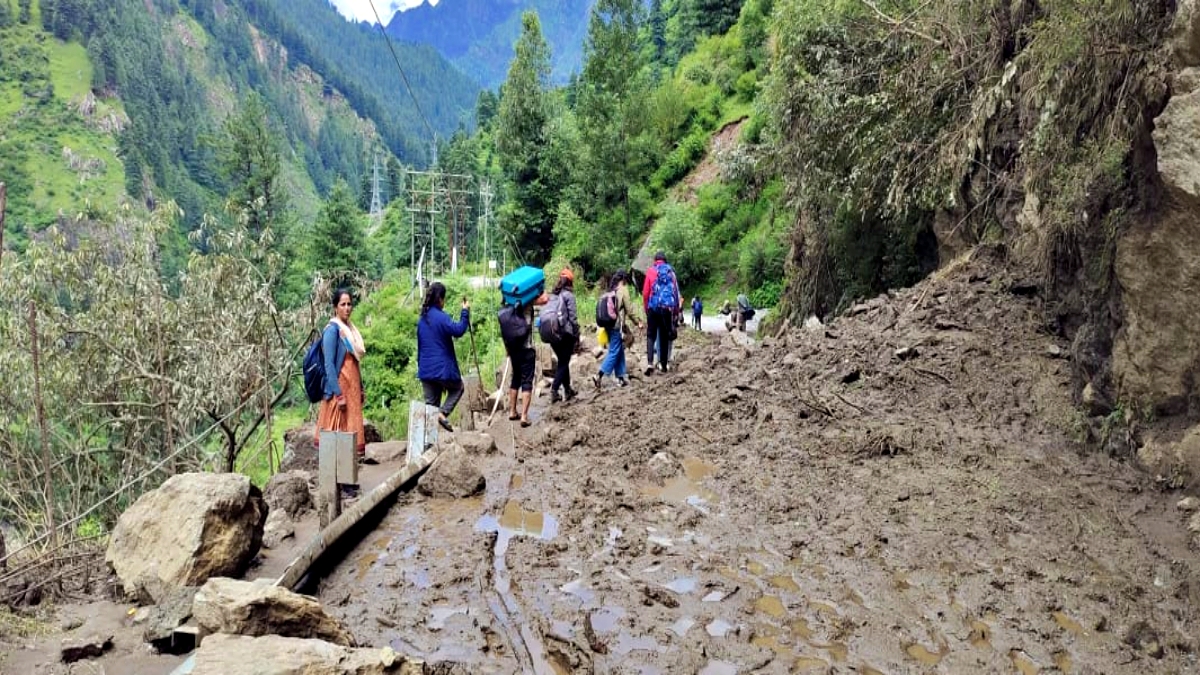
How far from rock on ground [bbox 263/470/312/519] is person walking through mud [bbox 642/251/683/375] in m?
5.63

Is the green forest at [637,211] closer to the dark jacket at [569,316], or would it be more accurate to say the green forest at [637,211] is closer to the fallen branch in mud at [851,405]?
the fallen branch in mud at [851,405]

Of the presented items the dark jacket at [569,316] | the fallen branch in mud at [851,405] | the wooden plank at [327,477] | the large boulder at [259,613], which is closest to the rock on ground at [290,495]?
the wooden plank at [327,477]

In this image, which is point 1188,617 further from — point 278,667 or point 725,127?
Result: point 725,127

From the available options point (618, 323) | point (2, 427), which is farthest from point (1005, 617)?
point (2, 427)

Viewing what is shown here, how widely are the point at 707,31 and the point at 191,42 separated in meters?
165

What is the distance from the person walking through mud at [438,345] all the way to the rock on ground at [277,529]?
2.10 metres

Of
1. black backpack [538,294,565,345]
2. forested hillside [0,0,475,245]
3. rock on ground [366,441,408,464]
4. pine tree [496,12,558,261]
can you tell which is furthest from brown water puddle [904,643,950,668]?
forested hillside [0,0,475,245]

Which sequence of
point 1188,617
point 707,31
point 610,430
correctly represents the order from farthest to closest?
point 707,31
point 610,430
point 1188,617

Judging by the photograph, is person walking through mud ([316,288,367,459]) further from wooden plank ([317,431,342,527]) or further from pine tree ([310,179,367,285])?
pine tree ([310,179,367,285])

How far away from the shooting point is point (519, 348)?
9.05 metres

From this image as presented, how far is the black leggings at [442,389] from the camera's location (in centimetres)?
844

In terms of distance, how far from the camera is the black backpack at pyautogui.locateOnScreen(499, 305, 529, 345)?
882 centimetres

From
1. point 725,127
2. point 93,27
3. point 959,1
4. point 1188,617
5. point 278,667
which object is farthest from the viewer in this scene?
point 93,27

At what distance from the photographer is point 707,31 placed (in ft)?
162
